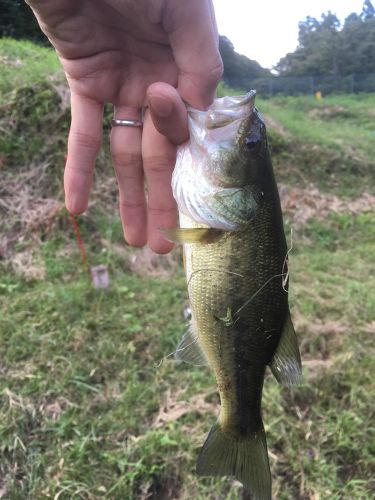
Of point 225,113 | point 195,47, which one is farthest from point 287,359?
point 195,47

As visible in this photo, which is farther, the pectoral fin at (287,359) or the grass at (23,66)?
the grass at (23,66)

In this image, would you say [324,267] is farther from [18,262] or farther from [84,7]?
[84,7]

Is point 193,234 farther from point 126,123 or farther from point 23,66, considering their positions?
point 23,66

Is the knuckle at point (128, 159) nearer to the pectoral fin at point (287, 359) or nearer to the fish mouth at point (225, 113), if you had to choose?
the fish mouth at point (225, 113)

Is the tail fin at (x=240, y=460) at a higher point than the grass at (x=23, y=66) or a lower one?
lower

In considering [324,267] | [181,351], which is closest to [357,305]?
[324,267]

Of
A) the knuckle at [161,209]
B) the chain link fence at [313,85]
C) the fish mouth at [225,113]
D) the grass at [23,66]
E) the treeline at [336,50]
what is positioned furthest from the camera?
the treeline at [336,50]

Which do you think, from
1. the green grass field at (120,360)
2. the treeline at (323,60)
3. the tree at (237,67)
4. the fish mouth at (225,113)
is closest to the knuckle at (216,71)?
the fish mouth at (225,113)
